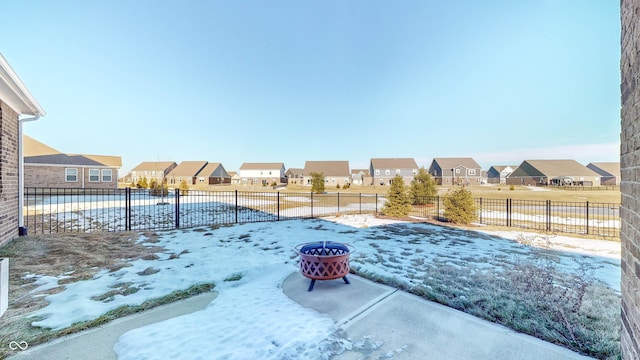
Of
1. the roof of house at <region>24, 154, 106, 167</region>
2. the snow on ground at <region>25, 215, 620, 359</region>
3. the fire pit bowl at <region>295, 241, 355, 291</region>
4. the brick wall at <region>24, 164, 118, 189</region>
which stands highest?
the roof of house at <region>24, 154, 106, 167</region>

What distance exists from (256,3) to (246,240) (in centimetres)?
926

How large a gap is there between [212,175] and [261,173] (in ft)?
36.4

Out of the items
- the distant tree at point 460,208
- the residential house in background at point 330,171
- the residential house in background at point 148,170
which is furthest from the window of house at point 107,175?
the residential house in background at point 330,171

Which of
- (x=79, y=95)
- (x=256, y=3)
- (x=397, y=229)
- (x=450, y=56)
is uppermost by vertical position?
(x=256, y=3)

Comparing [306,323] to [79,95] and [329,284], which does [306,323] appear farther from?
[79,95]

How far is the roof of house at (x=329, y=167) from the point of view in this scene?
53.0 metres

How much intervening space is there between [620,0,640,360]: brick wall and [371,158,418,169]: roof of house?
51.6 metres

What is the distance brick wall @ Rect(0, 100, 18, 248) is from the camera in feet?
17.2

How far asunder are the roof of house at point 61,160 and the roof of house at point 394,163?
44.6 meters

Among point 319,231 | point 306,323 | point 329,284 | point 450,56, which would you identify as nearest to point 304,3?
point 450,56

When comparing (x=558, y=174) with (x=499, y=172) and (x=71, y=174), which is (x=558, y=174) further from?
(x=71, y=174)

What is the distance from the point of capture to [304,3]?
1026 centimetres

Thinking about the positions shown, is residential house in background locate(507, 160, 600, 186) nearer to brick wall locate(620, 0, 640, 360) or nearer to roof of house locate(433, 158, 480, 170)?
roof of house locate(433, 158, 480, 170)

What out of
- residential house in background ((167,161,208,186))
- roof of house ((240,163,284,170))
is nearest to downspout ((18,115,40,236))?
residential house in background ((167,161,208,186))
